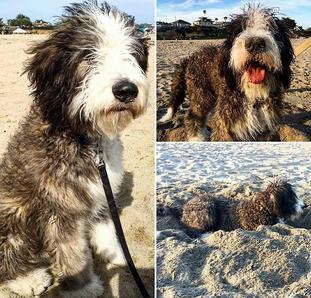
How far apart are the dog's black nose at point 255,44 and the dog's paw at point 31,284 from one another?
8.08ft

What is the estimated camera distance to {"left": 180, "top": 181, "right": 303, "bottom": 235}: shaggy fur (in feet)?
10.4

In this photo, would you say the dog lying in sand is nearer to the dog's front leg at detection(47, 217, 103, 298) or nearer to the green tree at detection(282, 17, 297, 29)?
the dog's front leg at detection(47, 217, 103, 298)

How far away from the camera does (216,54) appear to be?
3.07 metres

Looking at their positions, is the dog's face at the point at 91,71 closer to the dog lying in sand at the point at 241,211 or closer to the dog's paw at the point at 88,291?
the dog lying in sand at the point at 241,211

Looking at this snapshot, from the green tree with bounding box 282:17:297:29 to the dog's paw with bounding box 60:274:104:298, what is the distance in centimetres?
249

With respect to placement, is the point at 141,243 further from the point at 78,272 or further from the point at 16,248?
the point at 16,248

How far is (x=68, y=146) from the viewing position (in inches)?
133

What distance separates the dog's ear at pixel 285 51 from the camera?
294 cm

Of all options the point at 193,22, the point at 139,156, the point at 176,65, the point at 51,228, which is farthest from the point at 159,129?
the point at 139,156

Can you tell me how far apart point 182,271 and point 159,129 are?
3.05 ft

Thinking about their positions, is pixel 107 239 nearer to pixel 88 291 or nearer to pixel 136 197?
pixel 88 291

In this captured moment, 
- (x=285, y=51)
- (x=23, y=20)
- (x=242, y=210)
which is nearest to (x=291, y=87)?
(x=285, y=51)

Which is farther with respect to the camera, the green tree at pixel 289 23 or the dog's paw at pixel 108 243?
the dog's paw at pixel 108 243

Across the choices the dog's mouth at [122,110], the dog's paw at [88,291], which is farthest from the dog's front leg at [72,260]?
the dog's mouth at [122,110]
